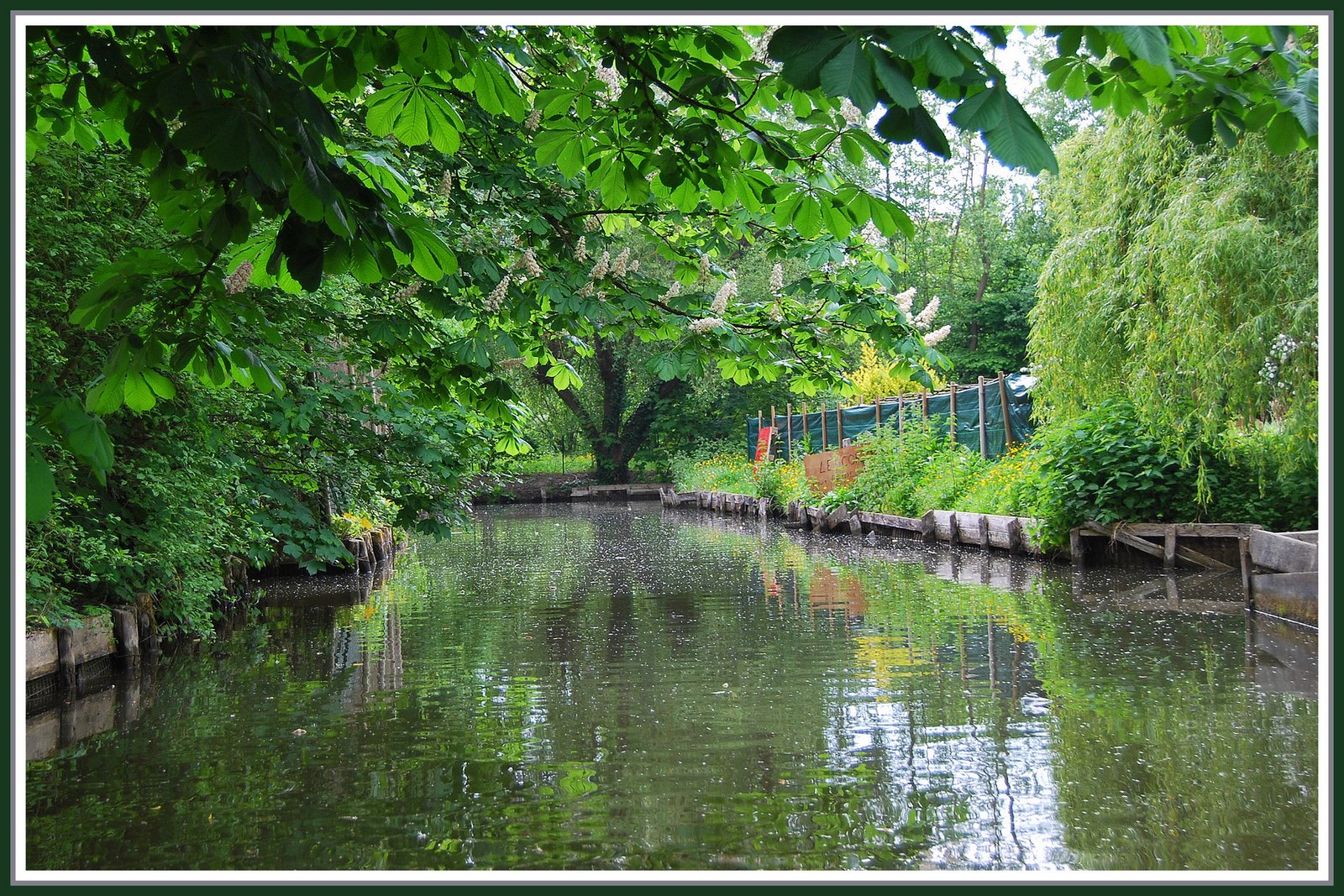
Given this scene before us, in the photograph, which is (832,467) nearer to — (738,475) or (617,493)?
(738,475)

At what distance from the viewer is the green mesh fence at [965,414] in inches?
671

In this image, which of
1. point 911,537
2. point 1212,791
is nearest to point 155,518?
point 1212,791

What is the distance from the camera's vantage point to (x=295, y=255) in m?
2.46

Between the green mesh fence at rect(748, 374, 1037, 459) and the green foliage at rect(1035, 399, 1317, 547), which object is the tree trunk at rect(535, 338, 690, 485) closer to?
the green mesh fence at rect(748, 374, 1037, 459)

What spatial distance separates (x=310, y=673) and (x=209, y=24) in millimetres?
5259

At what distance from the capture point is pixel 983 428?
1741cm

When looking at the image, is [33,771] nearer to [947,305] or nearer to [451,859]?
[451,859]

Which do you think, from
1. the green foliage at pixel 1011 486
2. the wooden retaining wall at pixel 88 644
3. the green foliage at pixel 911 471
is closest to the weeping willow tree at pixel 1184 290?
the green foliage at pixel 1011 486

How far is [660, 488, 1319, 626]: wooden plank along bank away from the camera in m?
7.78

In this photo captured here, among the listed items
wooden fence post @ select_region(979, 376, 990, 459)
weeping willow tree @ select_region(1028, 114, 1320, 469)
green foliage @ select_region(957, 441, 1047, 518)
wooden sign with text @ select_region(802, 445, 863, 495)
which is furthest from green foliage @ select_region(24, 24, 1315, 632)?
wooden sign with text @ select_region(802, 445, 863, 495)

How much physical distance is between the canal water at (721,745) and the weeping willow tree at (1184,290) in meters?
1.95

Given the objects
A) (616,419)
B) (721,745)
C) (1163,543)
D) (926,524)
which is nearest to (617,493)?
(616,419)

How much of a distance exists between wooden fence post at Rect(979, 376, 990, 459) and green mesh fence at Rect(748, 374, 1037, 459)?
1cm

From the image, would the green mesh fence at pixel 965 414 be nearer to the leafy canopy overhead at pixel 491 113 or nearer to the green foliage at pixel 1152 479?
the green foliage at pixel 1152 479
